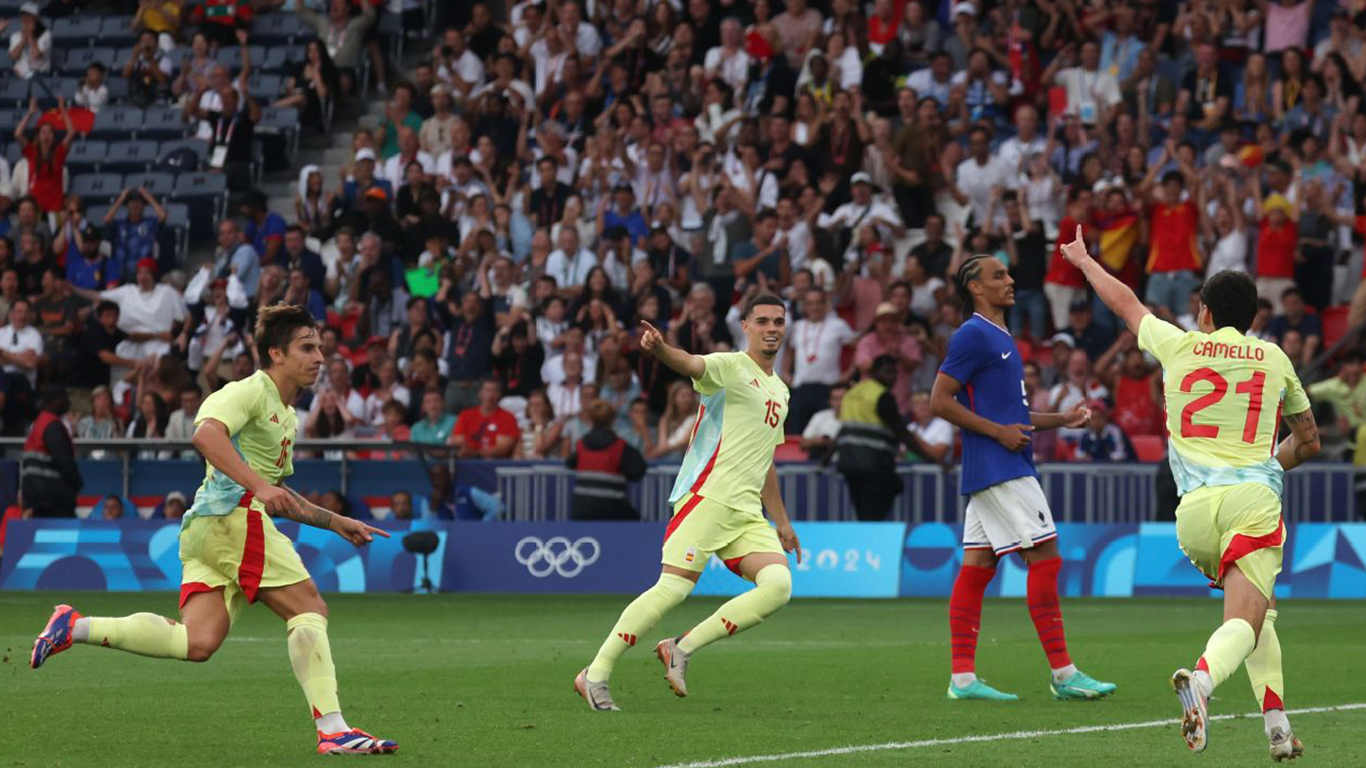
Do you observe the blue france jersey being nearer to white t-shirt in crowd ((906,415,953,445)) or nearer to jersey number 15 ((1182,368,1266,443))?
jersey number 15 ((1182,368,1266,443))

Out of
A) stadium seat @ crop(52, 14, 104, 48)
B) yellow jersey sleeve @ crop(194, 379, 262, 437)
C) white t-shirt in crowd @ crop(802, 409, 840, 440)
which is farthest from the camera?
stadium seat @ crop(52, 14, 104, 48)

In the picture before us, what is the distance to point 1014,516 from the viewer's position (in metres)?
11.5

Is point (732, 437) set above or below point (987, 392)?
below

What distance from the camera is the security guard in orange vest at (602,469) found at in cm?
2194

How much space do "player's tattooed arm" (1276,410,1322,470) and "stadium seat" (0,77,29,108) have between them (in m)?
26.3

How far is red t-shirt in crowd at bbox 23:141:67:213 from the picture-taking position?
3002 cm

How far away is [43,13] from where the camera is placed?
1344 inches

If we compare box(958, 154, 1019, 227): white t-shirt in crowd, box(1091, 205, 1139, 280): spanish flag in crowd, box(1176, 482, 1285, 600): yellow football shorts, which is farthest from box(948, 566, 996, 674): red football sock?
box(958, 154, 1019, 227): white t-shirt in crowd

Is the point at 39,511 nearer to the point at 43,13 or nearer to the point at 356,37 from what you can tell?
the point at 356,37

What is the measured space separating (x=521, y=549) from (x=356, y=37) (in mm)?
12008

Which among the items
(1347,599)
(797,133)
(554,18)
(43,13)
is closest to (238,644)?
(1347,599)

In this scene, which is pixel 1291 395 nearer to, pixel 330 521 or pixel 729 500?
pixel 729 500

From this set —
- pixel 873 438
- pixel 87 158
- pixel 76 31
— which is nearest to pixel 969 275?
pixel 873 438

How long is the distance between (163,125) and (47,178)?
2019 millimetres
